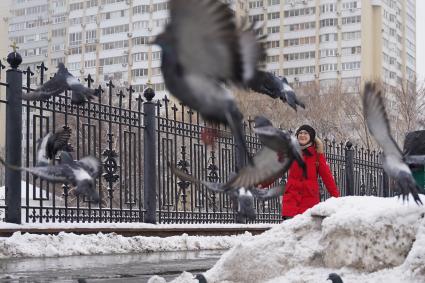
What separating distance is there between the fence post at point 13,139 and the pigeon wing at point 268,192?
7837mm

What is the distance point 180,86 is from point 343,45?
81452 millimetres

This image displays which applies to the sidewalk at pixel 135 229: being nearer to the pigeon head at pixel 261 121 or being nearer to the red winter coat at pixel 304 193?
the red winter coat at pixel 304 193

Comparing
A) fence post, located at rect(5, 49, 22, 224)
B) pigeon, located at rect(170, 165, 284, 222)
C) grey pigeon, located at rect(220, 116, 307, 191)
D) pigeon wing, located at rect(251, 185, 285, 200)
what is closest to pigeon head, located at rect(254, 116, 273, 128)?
grey pigeon, located at rect(220, 116, 307, 191)

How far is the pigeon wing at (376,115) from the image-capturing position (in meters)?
1.79

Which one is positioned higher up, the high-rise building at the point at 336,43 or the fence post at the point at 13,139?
the high-rise building at the point at 336,43

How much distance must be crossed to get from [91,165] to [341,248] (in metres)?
2.90

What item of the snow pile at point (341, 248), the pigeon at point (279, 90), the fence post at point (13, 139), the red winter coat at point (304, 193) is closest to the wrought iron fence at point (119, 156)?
the fence post at point (13, 139)

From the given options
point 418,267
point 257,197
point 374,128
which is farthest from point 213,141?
point 418,267

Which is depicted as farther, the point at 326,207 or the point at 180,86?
the point at 326,207

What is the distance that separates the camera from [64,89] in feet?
8.78

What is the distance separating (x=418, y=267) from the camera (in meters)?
4.24

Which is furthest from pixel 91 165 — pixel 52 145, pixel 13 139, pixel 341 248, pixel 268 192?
pixel 13 139

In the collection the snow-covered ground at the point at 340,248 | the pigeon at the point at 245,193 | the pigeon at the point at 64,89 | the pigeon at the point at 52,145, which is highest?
the pigeon at the point at 64,89

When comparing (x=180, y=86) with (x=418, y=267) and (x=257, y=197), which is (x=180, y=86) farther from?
(x=418, y=267)
